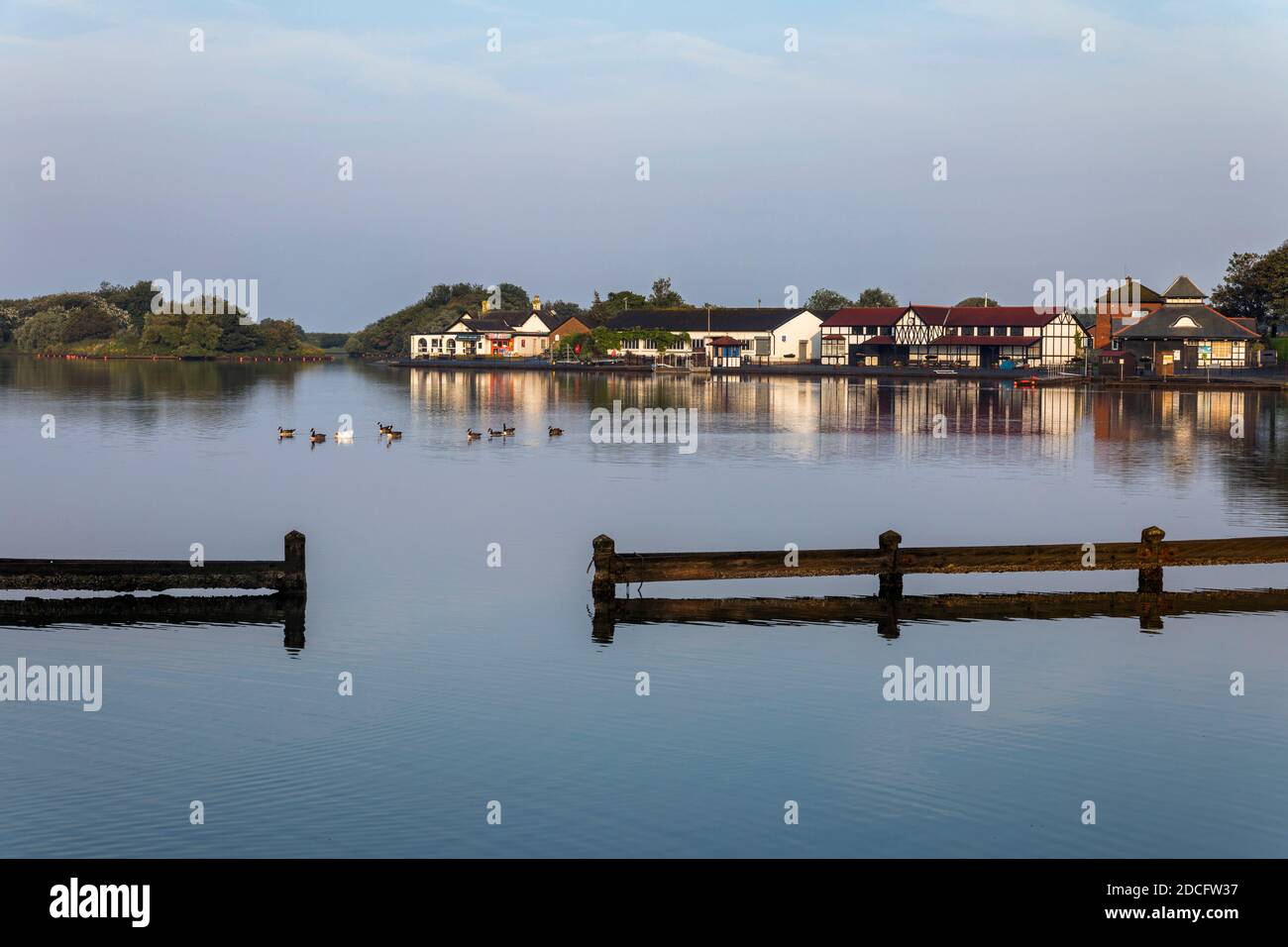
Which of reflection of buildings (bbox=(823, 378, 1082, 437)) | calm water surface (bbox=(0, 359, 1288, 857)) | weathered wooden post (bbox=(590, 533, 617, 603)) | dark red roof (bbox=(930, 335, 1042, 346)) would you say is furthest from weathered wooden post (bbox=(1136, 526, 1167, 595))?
dark red roof (bbox=(930, 335, 1042, 346))

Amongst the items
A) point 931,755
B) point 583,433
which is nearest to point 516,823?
point 931,755

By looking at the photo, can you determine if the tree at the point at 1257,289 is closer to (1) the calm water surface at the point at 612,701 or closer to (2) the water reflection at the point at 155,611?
(1) the calm water surface at the point at 612,701

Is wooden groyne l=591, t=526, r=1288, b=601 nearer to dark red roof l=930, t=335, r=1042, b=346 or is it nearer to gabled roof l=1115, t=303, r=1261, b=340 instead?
gabled roof l=1115, t=303, r=1261, b=340

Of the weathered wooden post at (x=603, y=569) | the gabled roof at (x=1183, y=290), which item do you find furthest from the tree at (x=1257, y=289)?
the weathered wooden post at (x=603, y=569)

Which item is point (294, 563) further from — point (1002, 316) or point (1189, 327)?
point (1002, 316)

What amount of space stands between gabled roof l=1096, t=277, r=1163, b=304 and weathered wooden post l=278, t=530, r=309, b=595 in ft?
582

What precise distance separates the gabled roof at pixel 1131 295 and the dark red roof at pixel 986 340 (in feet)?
73.7

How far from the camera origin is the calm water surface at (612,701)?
17.7m

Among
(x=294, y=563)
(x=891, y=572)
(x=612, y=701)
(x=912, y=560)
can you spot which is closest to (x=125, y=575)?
(x=294, y=563)

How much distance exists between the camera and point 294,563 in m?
29.3

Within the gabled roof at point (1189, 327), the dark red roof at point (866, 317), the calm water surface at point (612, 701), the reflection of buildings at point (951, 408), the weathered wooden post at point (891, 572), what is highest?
the dark red roof at point (866, 317)

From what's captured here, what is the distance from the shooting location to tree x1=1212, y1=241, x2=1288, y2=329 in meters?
164

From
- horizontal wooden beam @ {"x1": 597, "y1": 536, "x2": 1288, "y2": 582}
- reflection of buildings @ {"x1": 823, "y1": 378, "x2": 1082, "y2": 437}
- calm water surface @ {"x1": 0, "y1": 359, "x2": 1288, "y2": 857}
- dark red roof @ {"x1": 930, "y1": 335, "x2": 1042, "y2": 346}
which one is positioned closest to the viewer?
calm water surface @ {"x1": 0, "y1": 359, "x2": 1288, "y2": 857}

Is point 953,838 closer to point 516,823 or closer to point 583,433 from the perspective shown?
point 516,823
